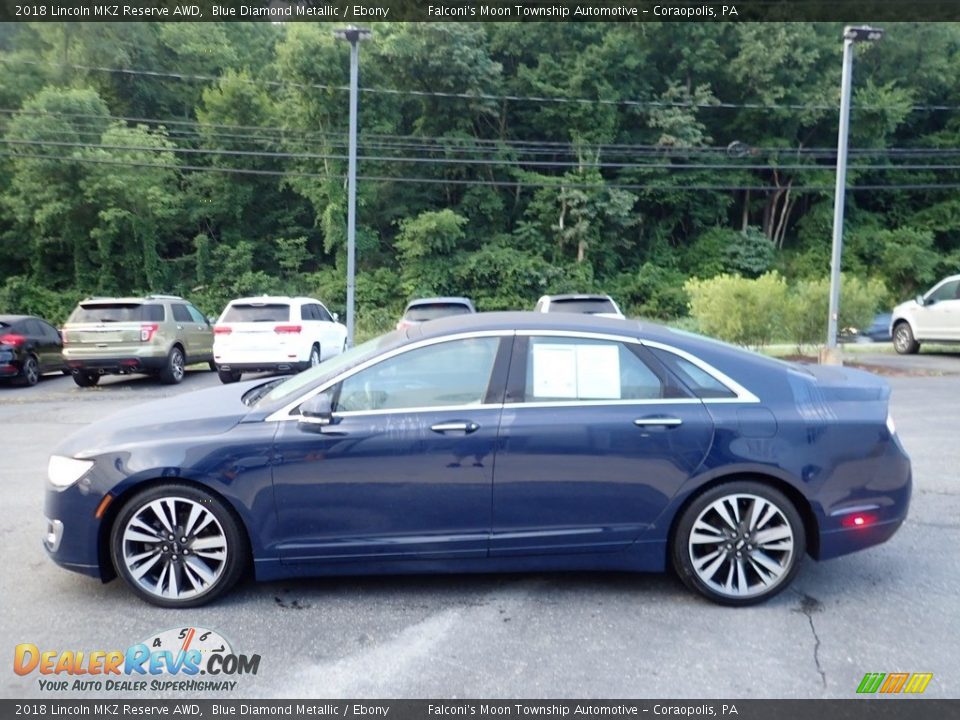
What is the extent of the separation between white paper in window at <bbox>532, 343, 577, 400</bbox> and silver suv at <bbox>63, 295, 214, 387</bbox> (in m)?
12.2

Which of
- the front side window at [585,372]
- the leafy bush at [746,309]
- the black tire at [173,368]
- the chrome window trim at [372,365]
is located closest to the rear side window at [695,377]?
the front side window at [585,372]

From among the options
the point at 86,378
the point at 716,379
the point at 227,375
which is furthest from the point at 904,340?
the point at 86,378

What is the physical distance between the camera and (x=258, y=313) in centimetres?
1421

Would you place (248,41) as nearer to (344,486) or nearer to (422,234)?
(422,234)

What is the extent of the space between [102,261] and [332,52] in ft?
47.1

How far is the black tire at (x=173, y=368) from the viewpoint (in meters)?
14.9

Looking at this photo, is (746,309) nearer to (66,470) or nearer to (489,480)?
(489,480)

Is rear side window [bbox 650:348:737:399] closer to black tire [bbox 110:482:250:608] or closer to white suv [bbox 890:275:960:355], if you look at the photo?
black tire [bbox 110:482:250:608]

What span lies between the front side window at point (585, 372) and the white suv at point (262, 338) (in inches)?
418

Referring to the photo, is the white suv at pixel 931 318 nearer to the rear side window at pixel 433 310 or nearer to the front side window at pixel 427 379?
the rear side window at pixel 433 310

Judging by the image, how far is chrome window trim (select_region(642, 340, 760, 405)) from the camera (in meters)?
4.11

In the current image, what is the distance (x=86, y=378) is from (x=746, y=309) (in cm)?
1394

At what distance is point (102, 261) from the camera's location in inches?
Result: 1377

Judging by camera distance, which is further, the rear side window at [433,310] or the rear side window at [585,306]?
the rear side window at [585,306]
